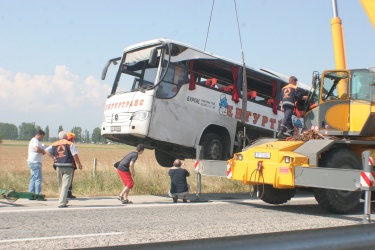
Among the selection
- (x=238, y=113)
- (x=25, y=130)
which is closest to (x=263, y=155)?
(x=238, y=113)

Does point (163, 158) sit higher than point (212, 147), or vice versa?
point (212, 147)

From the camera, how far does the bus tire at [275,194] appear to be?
1095cm

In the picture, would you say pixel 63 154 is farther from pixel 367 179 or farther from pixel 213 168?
pixel 367 179

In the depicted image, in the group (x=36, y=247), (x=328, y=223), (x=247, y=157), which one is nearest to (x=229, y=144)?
(x=247, y=157)

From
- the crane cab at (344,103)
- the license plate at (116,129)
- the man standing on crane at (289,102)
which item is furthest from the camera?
the license plate at (116,129)

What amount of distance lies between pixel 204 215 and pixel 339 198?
8.39 ft

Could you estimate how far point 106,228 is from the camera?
7.73 m

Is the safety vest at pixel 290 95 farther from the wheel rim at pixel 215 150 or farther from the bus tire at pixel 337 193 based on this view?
the wheel rim at pixel 215 150

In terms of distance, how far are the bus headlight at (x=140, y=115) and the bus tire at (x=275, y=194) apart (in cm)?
351

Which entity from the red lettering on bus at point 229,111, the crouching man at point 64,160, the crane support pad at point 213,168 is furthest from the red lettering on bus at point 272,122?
the crouching man at point 64,160

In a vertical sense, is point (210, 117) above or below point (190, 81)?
below

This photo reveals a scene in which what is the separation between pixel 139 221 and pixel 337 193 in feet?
12.4

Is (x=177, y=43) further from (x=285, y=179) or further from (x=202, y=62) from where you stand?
(x=285, y=179)

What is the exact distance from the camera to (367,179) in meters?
8.37
